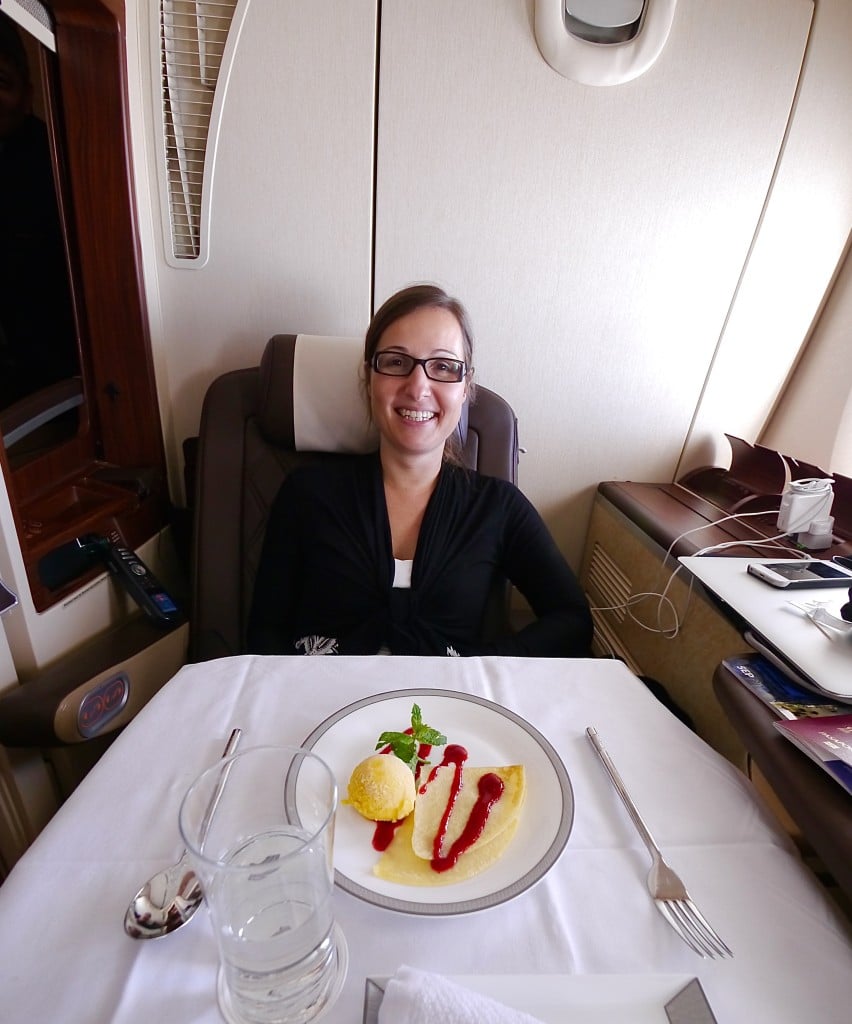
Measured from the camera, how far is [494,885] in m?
0.49

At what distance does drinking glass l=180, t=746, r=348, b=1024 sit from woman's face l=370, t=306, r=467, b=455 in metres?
0.65

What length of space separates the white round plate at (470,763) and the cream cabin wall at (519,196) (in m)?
0.99

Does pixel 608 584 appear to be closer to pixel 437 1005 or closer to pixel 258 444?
pixel 258 444

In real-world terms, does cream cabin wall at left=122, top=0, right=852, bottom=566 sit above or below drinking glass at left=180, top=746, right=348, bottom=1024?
above

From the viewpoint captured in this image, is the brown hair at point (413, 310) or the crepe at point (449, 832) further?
the brown hair at point (413, 310)

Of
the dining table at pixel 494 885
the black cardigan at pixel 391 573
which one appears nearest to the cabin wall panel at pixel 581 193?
the black cardigan at pixel 391 573

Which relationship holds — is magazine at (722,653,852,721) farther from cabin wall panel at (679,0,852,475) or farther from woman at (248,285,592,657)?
cabin wall panel at (679,0,852,475)

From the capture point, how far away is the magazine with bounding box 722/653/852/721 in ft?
2.05

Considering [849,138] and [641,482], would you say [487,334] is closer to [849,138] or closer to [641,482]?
[641,482]

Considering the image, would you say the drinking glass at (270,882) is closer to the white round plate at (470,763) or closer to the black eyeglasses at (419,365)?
the white round plate at (470,763)

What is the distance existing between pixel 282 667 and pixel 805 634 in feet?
2.39

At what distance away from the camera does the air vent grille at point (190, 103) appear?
1110mm

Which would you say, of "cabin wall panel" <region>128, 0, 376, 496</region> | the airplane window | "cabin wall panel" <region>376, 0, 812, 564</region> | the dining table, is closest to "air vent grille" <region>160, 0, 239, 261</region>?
"cabin wall panel" <region>128, 0, 376, 496</region>

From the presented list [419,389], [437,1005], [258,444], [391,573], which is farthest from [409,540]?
[437,1005]
